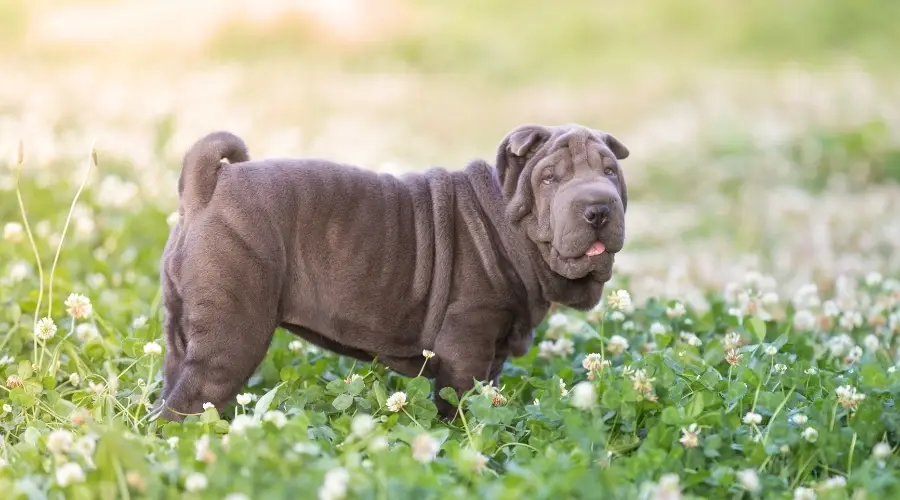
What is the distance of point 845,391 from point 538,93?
9.73m

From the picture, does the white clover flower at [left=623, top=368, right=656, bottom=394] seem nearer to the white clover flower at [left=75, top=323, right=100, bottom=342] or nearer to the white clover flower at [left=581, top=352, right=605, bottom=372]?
→ the white clover flower at [left=581, top=352, right=605, bottom=372]

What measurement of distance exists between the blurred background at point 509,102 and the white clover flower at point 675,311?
1.30 m

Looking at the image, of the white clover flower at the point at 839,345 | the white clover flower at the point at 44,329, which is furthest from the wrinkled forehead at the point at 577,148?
the white clover flower at the point at 44,329

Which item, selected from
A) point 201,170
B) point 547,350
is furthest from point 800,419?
point 201,170

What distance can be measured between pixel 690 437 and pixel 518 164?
128 centimetres

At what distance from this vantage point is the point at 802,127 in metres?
10.7

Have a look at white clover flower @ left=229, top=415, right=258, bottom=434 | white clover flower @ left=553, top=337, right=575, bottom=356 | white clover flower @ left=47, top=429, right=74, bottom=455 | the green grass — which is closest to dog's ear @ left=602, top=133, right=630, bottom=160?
the green grass

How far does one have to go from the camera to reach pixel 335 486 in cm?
286

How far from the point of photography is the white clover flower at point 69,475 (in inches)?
119

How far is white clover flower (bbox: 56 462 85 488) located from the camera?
3031 millimetres

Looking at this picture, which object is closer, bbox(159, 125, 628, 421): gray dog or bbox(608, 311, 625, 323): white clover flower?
bbox(159, 125, 628, 421): gray dog

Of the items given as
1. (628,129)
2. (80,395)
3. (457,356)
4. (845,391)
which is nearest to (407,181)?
(457,356)

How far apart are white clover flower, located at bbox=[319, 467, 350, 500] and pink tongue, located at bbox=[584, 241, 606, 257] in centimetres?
141

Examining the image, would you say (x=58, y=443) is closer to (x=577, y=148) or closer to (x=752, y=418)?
(x=577, y=148)
